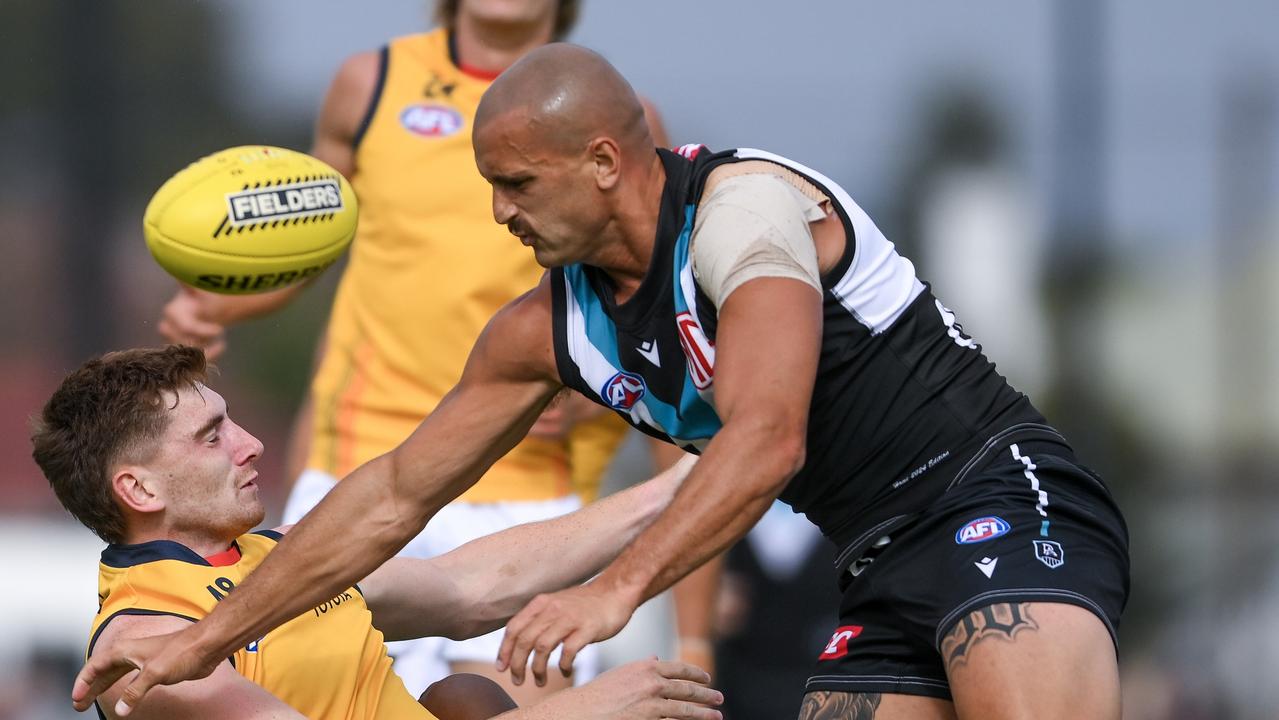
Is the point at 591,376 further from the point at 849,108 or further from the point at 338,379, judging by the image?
the point at 849,108

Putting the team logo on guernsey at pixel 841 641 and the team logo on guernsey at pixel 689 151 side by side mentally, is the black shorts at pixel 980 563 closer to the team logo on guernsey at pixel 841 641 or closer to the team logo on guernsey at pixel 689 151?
the team logo on guernsey at pixel 841 641

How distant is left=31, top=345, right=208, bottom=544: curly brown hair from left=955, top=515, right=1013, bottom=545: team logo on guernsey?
1.68 m

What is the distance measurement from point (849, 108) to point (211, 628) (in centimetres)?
755

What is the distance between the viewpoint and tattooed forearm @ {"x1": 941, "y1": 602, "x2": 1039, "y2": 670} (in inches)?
122

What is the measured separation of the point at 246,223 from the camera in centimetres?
425

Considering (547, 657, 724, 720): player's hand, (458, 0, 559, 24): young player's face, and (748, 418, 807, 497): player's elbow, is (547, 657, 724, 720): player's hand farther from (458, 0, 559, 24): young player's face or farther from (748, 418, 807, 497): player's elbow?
(458, 0, 559, 24): young player's face

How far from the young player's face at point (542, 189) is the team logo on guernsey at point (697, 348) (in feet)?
0.78

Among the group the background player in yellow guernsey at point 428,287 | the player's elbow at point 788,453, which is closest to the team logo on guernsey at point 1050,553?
the player's elbow at point 788,453

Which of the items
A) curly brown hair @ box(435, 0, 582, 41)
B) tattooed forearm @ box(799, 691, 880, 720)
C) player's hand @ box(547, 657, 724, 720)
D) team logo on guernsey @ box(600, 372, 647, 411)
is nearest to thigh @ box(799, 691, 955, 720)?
tattooed forearm @ box(799, 691, 880, 720)

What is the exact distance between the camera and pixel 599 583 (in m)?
2.74

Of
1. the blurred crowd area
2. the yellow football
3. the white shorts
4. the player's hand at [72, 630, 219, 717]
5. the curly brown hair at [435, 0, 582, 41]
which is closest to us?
the player's hand at [72, 630, 219, 717]

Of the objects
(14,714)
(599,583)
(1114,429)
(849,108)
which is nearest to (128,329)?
(14,714)

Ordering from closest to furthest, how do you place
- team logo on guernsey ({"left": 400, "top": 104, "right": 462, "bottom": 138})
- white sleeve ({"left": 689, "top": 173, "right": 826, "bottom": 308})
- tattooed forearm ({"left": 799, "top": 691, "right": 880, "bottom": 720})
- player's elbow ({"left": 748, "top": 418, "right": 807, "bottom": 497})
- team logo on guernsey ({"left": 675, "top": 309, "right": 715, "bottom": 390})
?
player's elbow ({"left": 748, "top": 418, "right": 807, "bottom": 497})
white sleeve ({"left": 689, "top": 173, "right": 826, "bottom": 308})
team logo on guernsey ({"left": 675, "top": 309, "right": 715, "bottom": 390})
tattooed forearm ({"left": 799, "top": 691, "right": 880, "bottom": 720})
team logo on guernsey ({"left": 400, "top": 104, "right": 462, "bottom": 138})

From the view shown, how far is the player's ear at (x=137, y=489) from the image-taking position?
354 cm
